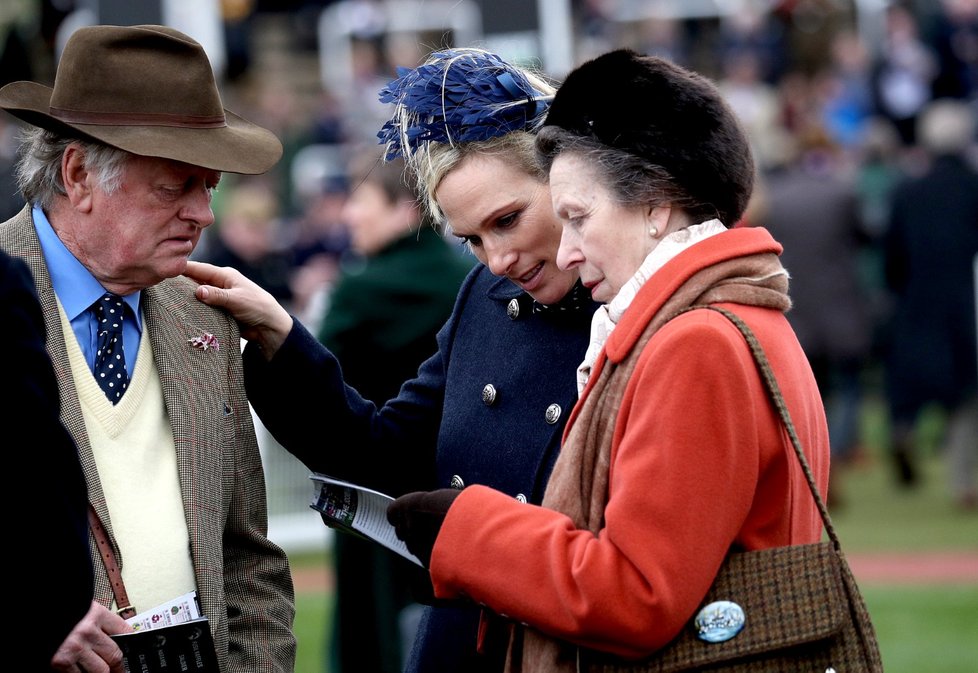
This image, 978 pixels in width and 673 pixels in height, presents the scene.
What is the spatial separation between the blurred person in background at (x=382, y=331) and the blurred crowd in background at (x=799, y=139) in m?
0.96

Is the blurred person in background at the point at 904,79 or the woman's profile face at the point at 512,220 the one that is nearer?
the woman's profile face at the point at 512,220

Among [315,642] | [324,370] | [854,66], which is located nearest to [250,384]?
[324,370]

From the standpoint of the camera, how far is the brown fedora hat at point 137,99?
3.01m

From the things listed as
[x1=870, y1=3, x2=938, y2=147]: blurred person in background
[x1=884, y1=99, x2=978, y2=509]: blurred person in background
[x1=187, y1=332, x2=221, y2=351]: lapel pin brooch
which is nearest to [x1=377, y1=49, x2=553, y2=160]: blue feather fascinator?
[x1=187, y1=332, x2=221, y2=351]: lapel pin brooch

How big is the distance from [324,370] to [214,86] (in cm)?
71

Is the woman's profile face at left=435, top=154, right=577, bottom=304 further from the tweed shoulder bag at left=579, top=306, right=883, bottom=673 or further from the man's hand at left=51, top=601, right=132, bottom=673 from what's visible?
the man's hand at left=51, top=601, right=132, bottom=673

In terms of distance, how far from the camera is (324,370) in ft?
11.3

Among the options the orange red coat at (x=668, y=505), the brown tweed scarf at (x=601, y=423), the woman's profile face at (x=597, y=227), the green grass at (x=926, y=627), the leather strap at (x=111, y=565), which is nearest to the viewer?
the orange red coat at (x=668, y=505)

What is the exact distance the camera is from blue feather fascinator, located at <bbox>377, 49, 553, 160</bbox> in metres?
3.23

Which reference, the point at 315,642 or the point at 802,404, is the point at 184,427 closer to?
the point at 802,404

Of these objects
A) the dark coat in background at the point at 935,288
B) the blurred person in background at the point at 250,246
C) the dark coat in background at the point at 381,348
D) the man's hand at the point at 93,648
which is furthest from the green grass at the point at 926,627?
the blurred person in background at the point at 250,246

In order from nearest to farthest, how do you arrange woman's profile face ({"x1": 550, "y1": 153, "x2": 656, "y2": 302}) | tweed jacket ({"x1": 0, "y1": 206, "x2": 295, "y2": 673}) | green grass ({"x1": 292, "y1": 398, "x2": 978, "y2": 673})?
1. woman's profile face ({"x1": 550, "y1": 153, "x2": 656, "y2": 302})
2. tweed jacket ({"x1": 0, "y1": 206, "x2": 295, "y2": 673})
3. green grass ({"x1": 292, "y1": 398, "x2": 978, "y2": 673})

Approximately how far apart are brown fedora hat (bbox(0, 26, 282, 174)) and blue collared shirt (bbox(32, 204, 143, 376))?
230 mm

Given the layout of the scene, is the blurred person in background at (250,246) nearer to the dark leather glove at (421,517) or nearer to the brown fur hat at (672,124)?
the dark leather glove at (421,517)
